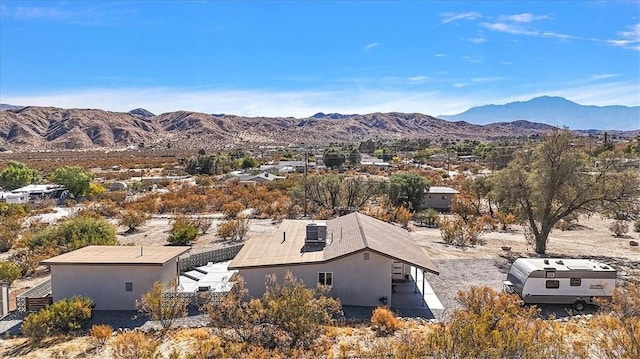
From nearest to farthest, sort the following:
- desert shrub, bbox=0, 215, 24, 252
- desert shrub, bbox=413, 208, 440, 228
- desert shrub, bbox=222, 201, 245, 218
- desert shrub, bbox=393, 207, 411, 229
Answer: desert shrub, bbox=0, 215, 24, 252, desert shrub, bbox=393, 207, 411, 229, desert shrub, bbox=413, 208, 440, 228, desert shrub, bbox=222, 201, 245, 218

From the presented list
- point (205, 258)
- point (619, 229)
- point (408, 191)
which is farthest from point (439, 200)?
point (205, 258)

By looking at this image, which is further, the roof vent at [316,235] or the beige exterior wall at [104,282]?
the roof vent at [316,235]

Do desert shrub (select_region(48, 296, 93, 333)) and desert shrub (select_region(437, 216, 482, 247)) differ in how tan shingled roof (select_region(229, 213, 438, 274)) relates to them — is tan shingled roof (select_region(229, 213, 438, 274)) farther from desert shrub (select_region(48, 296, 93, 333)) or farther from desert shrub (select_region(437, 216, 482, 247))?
desert shrub (select_region(437, 216, 482, 247))

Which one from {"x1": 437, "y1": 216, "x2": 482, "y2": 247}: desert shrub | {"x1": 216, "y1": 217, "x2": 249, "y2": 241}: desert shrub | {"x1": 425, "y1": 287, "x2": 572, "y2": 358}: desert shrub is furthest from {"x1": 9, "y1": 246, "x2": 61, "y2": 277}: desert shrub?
{"x1": 437, "y1": 216, "x2": 482, "y2": 247}: desert shrub

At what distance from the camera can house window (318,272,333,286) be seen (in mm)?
16375

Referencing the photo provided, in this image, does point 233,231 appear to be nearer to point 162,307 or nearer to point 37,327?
point 162,307

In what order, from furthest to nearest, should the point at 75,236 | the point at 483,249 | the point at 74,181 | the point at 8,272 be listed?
the point at 74,181
the point at 483,249
the point at 75,236
the point at 8,272

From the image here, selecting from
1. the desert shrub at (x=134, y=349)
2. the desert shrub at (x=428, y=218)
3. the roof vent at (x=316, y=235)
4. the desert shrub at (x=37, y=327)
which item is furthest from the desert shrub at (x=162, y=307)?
the desert shrub at (x=428, y=218)

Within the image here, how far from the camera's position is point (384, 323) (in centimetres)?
1375

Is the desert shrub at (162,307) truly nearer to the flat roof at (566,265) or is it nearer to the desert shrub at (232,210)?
the flat roof at (566,265)

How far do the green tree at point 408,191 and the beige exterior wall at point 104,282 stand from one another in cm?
2506

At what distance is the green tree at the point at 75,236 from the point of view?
22.7 m

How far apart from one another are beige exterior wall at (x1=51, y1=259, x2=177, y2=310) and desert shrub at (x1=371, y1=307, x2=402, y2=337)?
799 cm

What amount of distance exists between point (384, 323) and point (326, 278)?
326 centimetres
